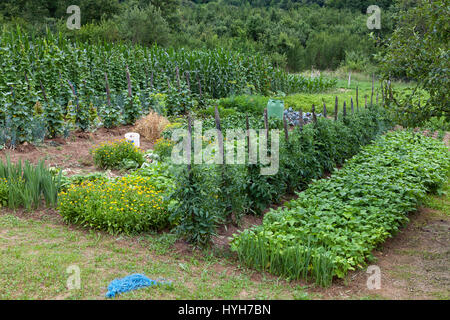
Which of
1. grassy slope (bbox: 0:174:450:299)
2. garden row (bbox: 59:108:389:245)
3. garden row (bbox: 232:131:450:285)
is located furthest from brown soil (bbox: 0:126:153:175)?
garden row (bbox: 232:131:450:285)

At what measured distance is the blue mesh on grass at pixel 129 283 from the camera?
3.82m

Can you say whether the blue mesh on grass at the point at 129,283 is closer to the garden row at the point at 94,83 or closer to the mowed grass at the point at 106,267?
the mowed grass at the point at 106,267

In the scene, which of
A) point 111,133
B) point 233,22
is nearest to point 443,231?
point 111,133

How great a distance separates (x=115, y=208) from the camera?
526 cm

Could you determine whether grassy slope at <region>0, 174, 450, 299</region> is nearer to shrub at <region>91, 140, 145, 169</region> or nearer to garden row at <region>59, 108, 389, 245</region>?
garden row at <region>59, 108, 389, 245</region>

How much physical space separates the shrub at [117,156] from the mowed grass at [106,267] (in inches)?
84.6

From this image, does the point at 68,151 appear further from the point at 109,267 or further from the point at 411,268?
the point at 411,268

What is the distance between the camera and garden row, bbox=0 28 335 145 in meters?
8.52

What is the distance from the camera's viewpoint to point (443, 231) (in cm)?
595

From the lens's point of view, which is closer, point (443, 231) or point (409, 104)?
point (409, 104)

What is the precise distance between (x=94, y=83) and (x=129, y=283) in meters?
9.18

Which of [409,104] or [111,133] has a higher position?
[409,104]
